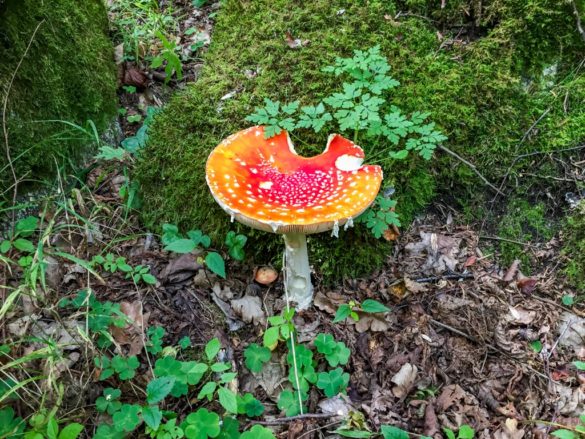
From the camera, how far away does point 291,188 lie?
289 cm

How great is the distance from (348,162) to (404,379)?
1371 millimetres

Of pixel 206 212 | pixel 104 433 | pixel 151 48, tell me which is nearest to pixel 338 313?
pixel 206 212

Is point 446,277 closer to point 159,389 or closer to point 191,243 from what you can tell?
point 191,243

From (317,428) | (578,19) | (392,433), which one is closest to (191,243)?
(317,428)

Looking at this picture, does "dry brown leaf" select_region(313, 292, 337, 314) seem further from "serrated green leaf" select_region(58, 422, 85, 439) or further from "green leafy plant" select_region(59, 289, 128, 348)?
"serrated green leaf" select_region(58, 422, 85, 439)

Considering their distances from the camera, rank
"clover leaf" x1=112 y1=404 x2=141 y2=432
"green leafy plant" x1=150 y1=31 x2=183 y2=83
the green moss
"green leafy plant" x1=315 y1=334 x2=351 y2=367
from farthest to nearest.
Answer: "green leafy plant" x1=150 y1=31 x2=183 y2=83, the green moss, "green leafy plant" x1=315 y1=334 x2=351 y2=367, "clover leaf" x1=112 y1=404 x2=141 y2=432

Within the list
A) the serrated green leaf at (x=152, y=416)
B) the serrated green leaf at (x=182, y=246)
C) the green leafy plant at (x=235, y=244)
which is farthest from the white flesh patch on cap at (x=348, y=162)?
the serrated green leaf at (x=152, y=416)

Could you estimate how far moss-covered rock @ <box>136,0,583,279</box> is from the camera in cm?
355

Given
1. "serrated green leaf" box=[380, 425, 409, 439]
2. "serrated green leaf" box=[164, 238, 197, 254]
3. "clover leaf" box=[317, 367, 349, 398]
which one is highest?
"serrated green leaf" box=[164, 238, 197, 254]

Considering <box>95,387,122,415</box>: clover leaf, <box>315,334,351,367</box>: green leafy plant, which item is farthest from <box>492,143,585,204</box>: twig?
<box>95,387,122,415</box>: clover leaf

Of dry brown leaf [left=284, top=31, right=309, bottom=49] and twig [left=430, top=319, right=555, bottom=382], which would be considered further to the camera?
dry brown leaf [left=284, top=31, right=309, bottom=49]

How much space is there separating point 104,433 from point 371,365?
1579 mm

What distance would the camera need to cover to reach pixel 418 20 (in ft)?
13.9

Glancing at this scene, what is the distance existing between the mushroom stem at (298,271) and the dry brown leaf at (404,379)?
2.45 feet
